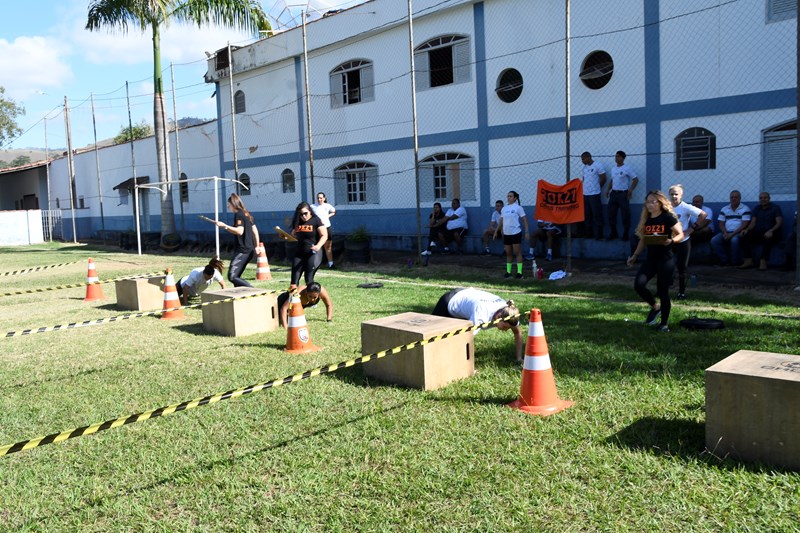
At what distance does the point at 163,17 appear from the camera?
80.9 feet

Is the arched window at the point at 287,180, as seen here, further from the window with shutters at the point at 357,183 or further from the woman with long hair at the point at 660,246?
the woman with long hair at the point at 660,246

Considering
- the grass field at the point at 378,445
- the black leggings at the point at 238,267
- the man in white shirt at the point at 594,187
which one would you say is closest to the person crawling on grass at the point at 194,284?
the black leggings at the point at 238,267

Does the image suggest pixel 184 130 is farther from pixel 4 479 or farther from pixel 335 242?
pixel 4 479

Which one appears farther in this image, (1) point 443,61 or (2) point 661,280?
(1) point 443,61

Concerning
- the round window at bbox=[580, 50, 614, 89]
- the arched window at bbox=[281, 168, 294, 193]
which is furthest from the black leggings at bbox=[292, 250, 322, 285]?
the arched window at bbox=[281, 168, 294, 193]

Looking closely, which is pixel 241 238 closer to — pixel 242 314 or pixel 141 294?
pixel 141 294

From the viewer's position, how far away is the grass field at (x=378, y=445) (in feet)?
12.1

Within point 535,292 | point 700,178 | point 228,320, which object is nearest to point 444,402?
point 228,320

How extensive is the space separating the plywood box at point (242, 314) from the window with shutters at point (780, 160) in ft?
31.4

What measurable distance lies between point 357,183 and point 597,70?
28.0 feet

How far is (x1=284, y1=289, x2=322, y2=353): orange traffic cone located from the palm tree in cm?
1847

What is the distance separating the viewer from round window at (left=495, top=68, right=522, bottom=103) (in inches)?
665

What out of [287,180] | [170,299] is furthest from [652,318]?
[287,180]

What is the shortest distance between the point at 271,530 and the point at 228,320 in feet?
17.2
